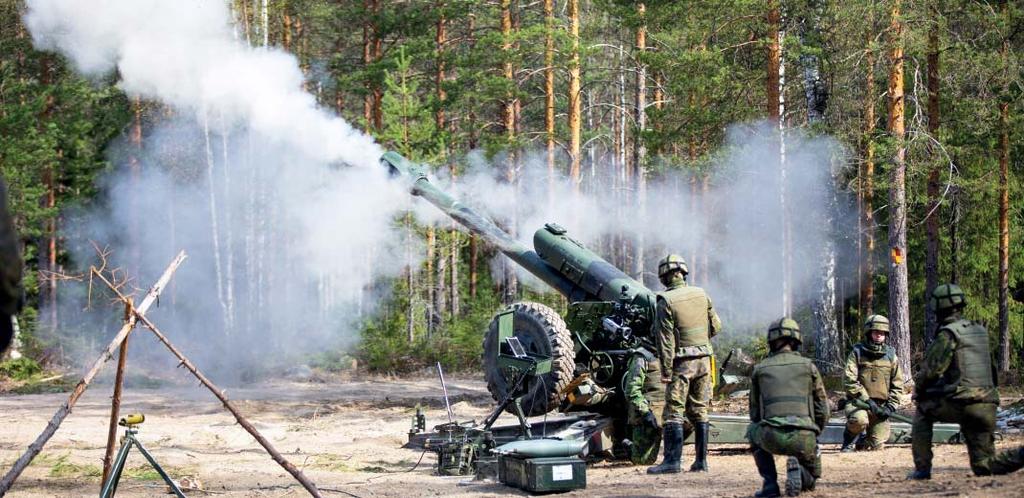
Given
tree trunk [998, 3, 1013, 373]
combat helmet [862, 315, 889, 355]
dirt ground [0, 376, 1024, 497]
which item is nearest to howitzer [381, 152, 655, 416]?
dirt ground [0, 376, 1024, 497]

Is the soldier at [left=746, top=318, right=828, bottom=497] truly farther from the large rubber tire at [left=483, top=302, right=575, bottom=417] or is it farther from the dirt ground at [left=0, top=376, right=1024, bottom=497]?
the large rubber tire at [left=483, top=302, right=575, bottom=417]

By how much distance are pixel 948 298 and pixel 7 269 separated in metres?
6.81

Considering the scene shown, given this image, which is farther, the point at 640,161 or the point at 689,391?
the point at 640,161

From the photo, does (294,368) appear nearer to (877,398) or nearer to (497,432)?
(497,432)

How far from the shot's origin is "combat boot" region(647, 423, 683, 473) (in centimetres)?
1012

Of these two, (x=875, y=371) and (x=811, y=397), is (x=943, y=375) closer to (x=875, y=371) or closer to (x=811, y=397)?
(x=811, y=397)

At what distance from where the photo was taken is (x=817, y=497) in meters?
8.23

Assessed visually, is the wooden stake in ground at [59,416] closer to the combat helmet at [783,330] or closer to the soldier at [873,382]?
the combat helmet at [783,330]

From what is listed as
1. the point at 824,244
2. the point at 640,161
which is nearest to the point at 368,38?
the point at 640,161

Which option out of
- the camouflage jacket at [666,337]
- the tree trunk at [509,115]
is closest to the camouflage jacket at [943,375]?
the camouflage jacket at [666,337]

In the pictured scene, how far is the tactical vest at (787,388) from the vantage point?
821 centimetres

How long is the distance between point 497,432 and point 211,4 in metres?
19.8

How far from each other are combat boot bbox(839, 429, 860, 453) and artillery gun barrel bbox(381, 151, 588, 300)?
3532 mm

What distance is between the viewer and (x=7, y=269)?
3803mm
